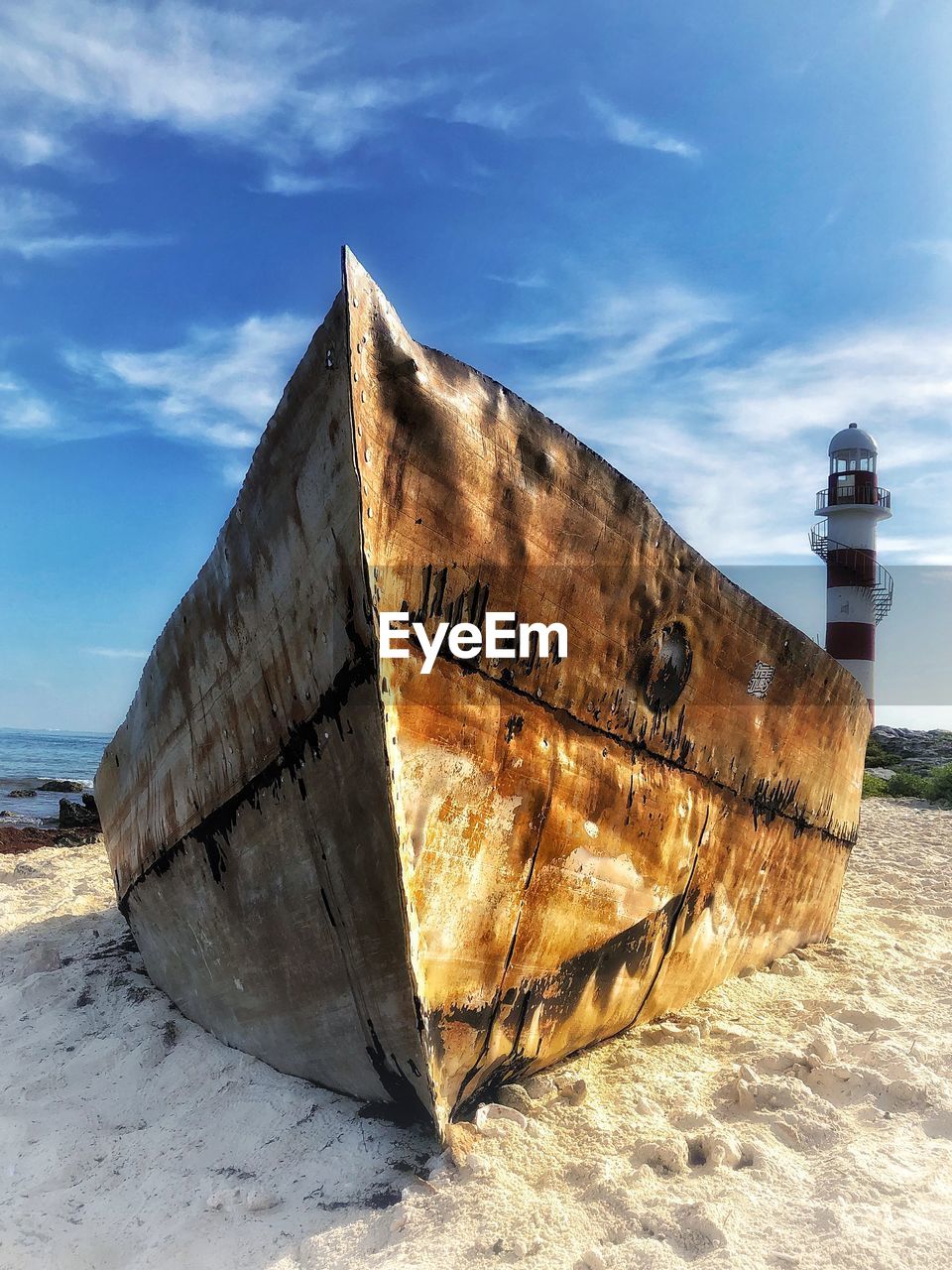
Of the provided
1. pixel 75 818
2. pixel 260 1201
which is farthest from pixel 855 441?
pixel 260 1201

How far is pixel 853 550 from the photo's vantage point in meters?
19.1

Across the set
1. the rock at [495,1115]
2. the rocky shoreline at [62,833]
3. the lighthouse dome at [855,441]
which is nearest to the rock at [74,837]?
the rocky shoreline at [62,833]

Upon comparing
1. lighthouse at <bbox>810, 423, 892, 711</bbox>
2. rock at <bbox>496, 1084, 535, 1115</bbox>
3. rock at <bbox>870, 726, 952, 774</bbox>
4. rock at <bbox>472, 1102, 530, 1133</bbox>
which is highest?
lighthouse at <bbox>810, 423, 892, 711</bbox>

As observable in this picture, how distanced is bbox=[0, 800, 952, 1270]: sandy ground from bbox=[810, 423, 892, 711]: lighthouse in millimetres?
16823

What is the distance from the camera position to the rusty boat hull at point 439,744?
6.15 ft

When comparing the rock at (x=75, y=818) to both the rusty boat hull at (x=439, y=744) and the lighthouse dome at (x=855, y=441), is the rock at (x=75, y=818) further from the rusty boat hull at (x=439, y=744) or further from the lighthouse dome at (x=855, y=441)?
the lighthouse dome at (x=855, y=441)

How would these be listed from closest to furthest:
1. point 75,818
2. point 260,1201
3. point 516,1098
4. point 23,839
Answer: point 260,1201, point 516,1098, point 23,839, point 75,818

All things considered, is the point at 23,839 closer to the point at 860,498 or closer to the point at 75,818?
the point at 75,818

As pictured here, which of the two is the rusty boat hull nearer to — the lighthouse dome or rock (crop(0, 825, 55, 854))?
rock (crop(0, 825, 55, 854))

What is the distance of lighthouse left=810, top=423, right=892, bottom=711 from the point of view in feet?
60.6

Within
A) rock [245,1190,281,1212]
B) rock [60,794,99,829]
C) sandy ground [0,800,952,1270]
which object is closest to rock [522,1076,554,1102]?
sandy ground [0,800,952,1270]

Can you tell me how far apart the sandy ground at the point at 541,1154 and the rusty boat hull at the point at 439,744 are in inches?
6.4

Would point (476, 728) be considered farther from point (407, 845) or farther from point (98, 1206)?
point (98, 1206)

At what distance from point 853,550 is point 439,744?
64.0 feet
